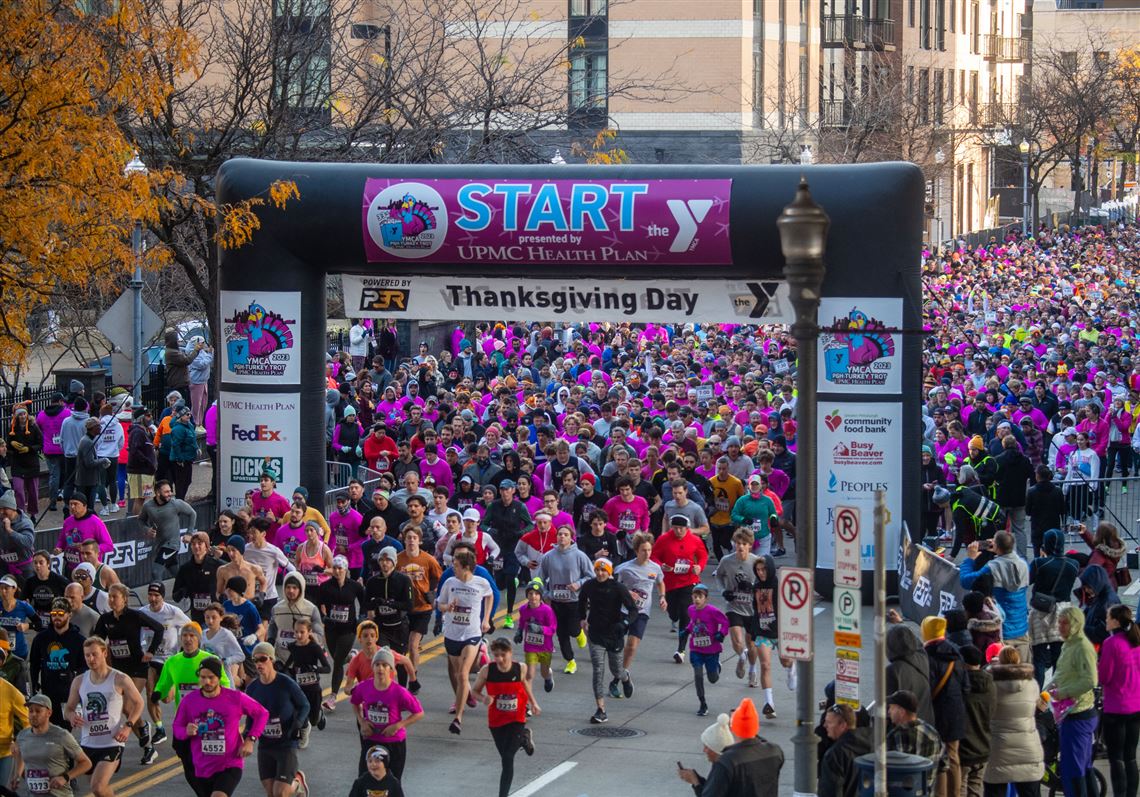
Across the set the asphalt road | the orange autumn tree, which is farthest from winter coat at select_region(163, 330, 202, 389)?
the asphalt road

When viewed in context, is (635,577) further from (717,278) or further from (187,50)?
(187,50)

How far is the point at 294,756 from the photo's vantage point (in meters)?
12.9

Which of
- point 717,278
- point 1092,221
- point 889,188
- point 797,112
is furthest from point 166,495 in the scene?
point 1092,221

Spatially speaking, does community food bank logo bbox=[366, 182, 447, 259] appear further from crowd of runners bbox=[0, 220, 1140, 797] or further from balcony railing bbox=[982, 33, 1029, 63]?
balcony railing bbox=[982, 33, 1029, 63]

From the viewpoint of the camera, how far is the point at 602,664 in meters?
15.9

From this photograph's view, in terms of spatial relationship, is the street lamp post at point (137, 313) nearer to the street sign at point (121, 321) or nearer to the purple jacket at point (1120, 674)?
the street sign at point (121, 321)

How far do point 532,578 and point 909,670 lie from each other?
7.21m

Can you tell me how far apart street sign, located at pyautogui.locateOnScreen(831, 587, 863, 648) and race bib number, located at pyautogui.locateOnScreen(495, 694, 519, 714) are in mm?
3401

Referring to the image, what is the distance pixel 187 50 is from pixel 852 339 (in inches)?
301

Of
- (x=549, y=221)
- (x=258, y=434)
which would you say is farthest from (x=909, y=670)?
(x=258, y=434)

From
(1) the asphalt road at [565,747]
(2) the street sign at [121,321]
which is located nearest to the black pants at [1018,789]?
(1) the asphalt road at [565,747]

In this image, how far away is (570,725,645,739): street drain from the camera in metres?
15.2

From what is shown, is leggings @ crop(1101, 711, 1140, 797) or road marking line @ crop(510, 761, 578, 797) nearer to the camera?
leggings @ crop(1101, 711, 1140, 797)

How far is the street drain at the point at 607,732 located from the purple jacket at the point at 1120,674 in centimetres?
400
